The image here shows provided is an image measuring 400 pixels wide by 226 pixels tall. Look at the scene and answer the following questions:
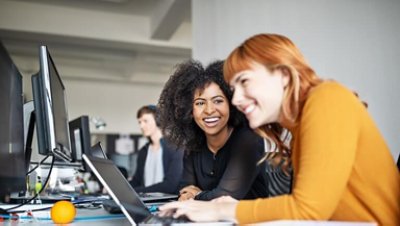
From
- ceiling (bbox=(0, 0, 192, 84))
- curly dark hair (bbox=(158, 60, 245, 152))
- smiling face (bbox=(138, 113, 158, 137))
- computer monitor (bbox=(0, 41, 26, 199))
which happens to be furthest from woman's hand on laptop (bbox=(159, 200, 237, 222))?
ceiling (bbox=(0, 0, 192, 84))

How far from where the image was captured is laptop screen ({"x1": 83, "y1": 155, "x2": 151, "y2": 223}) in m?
1.02

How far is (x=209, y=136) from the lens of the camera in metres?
1.83

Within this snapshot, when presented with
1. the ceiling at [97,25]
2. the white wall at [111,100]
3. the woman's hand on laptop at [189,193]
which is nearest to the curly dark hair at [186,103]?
the woman's hand on laptop at [189,193]

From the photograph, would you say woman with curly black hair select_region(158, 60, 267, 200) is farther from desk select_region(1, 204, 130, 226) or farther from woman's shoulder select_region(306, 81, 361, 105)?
woman's shoulder select_region(306, 81, 361, 105)

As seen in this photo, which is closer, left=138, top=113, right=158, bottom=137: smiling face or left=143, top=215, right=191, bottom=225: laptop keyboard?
left=143, top=215, right=191, bottom=225: laptop keyboard

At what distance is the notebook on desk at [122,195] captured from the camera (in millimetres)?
1012

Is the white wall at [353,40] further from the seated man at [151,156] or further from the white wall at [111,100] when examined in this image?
the white wall at [111,100]

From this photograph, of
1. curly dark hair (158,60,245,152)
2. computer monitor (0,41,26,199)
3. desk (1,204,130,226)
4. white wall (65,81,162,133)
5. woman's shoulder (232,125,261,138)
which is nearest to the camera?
computer monitor (0,41,26,199)

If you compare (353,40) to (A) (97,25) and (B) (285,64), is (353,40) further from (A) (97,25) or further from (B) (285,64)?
(A) (97,25)

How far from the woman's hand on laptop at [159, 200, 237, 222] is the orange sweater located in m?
0.02

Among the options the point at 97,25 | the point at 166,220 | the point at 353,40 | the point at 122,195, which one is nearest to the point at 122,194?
the point at 122,195

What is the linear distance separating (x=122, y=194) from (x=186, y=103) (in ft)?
2.77

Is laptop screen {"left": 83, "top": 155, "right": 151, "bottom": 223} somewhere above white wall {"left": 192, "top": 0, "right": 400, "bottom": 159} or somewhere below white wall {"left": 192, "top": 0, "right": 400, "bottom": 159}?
below

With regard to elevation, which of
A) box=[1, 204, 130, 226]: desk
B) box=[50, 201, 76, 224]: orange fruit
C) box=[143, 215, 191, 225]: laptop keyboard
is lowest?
box=[1, 204, 130, 226]: desk
